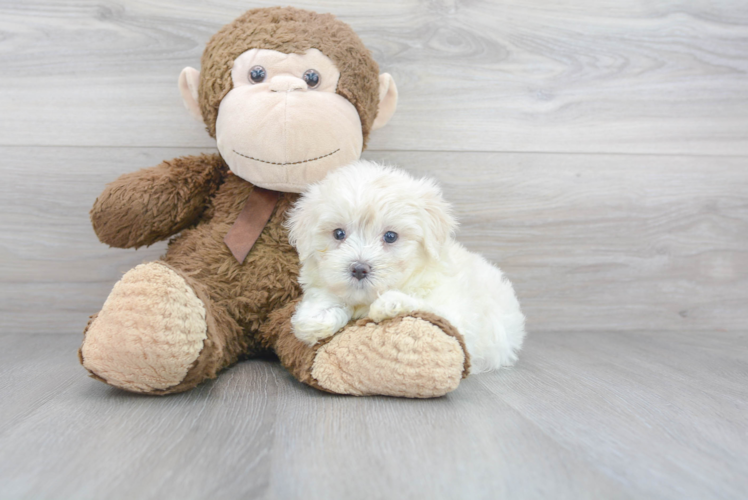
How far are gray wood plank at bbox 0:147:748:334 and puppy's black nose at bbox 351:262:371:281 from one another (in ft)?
1.84

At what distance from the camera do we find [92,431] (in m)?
0.70

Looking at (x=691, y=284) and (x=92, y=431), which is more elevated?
(x=92, y=431)

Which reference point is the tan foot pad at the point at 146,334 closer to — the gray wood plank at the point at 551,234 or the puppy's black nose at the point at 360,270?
the puppy's black nose at the point at 360,270

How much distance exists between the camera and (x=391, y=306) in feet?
2.71

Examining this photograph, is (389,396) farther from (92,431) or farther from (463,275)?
(92,431)

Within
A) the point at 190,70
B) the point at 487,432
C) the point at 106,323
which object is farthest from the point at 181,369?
the point at 190,70

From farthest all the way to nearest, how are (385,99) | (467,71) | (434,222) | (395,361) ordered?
(467,71)
(385,99)
(434,222)
(395,361)

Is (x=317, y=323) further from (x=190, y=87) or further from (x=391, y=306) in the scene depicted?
(x=190, y=87)

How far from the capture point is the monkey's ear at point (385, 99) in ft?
3.65

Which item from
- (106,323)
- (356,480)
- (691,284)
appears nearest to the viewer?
(356,480)

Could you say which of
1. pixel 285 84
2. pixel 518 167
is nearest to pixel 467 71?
pixel 518 167

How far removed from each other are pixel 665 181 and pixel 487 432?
102cm

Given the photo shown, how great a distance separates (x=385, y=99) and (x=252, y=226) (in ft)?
1.26

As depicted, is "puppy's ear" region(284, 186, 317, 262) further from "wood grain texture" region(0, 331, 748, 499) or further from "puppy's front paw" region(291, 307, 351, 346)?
"wood grain texture" region(0, 331, 748, 499)
